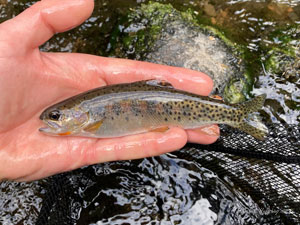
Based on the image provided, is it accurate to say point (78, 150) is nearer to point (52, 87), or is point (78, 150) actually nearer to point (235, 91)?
point (52, 87)

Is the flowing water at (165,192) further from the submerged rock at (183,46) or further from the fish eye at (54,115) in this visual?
the fish eye at (54,115)

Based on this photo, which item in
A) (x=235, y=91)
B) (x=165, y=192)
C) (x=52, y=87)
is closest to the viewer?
(x=52, y=87)

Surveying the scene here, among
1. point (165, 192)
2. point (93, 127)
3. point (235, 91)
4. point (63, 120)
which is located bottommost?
point (165, 192)

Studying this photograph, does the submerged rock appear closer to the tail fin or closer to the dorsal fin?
the tail fin

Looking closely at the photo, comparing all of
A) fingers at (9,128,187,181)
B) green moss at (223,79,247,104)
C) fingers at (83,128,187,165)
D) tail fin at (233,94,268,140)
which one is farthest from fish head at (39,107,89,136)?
green moss at (223,79,247,104)

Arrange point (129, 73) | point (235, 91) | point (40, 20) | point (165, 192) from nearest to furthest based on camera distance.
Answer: point (40, 20), point (129, 73), point (165, 192), point (235, 91)

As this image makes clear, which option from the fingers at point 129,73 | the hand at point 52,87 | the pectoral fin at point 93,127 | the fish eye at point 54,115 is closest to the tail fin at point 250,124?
the hand at point 52,87

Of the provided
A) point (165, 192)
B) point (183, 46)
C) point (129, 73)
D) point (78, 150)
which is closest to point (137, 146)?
point (78, 150)
